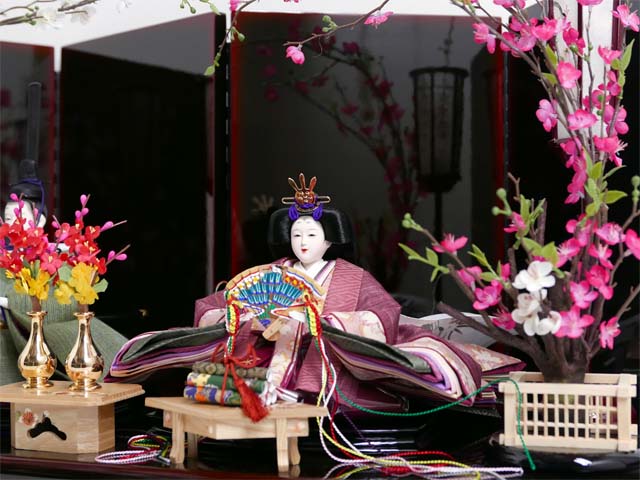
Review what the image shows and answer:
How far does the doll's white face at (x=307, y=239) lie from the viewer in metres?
2.84

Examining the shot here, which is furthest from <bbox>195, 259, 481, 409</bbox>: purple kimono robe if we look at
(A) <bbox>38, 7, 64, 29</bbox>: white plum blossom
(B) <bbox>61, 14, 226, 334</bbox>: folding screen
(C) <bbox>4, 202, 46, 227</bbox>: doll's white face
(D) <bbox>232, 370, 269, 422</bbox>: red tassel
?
(A) <bbox>38, 7, 64, 29</bbox>: white plum blossom

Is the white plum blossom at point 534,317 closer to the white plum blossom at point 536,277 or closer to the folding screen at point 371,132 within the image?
the white plum blossom at point 536,277

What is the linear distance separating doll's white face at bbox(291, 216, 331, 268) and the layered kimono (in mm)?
122

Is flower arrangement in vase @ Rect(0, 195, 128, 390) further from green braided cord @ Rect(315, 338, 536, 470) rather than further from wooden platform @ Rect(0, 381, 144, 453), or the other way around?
green braided cord @ Rect(315, 338, 536, 470)

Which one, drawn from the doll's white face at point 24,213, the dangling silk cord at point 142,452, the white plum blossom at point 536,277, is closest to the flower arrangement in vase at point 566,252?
the white plum blossom at point 536,277

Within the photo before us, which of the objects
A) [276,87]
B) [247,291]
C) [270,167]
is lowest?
[247,291]

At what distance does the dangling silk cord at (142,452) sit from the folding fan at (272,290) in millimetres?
479

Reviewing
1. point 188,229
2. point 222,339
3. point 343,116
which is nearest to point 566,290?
point 222,339

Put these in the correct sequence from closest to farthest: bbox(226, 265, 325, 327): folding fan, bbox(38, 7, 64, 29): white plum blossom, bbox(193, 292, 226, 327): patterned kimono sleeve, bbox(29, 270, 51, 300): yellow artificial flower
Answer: bbox(38, 7, 64, 29): white plum blossom, bbox(226, 265, 325, 327): folding fan, bbox(29, 270, 51, 300): yellow artificial flower, bbox(193, 292, 226, 327): patterned kimono sleeve

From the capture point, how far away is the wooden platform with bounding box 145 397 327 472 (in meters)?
2.20

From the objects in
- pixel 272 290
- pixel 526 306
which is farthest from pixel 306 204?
→ pixel 526 306

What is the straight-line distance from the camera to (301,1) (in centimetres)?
343

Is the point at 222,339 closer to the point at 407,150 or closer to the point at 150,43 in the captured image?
the point at 407,150

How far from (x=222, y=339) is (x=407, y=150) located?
1.08 meters
